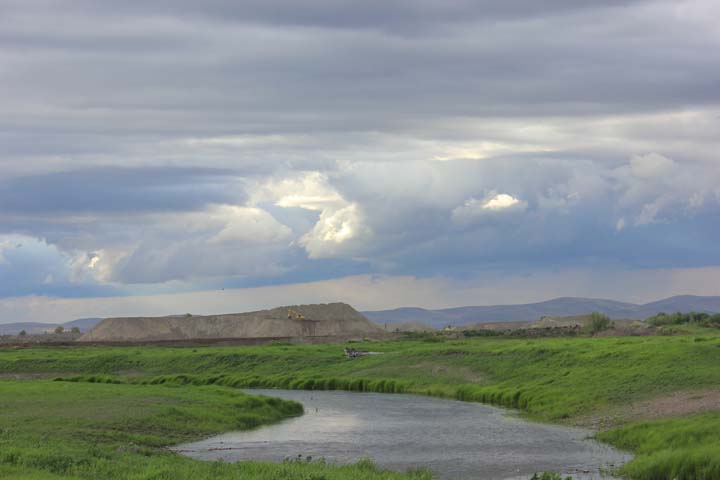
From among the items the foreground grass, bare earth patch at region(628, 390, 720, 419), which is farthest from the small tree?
the foreground grass

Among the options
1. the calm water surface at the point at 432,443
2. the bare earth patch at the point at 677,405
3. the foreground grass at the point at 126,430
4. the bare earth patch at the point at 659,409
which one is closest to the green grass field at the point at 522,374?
the bare earth patch at the point at 659,409

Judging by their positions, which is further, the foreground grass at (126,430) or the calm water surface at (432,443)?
the calm water surface at (432,443)

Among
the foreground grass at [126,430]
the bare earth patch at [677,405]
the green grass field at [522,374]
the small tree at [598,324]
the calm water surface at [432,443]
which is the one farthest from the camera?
the small tree at [598,324]

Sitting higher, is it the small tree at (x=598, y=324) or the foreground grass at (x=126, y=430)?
the small tree at (x=598, y=324)

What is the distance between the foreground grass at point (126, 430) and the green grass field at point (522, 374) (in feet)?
30.7

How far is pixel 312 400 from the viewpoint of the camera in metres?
69.6

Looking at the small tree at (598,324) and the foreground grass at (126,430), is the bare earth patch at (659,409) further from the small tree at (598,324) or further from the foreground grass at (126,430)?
the small tree at (598,324)

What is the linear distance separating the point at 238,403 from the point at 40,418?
14.6 m

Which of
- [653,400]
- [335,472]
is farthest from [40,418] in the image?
[653,400]

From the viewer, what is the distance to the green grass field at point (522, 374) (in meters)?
39.2

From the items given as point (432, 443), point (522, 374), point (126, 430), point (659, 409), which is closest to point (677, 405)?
point (659, 409)

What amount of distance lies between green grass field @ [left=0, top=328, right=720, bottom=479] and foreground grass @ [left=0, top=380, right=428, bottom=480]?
30.7 feet

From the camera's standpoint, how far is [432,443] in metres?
43.3

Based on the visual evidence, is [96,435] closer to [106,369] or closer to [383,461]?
[383,461]
